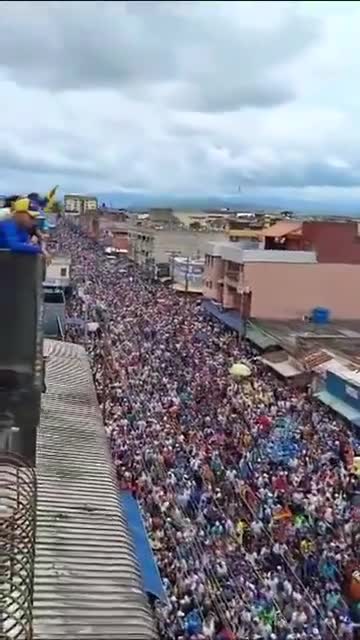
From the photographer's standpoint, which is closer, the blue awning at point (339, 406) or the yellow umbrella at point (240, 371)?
the blue awning at point (339, 406)

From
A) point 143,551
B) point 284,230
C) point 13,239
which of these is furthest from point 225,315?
point 13,239

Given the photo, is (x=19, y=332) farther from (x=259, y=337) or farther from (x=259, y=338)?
(x=259, y=337)

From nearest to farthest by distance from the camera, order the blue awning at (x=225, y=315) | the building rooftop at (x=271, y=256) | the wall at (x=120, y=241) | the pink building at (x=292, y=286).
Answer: the blue awning at (x=225, y=315)
the pink building at (x=292, y=286)
the building rooftop at (x=271, y=256)
the wall at (x=120, y=241)

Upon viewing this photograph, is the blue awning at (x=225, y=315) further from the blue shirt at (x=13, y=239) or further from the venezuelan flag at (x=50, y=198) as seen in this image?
the blue shirt at (x=13, y=239)

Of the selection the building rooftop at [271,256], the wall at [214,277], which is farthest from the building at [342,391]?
the wall at [214,277]

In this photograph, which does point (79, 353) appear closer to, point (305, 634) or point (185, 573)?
point (185, 573)

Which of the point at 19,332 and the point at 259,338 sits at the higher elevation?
the point at 19,332

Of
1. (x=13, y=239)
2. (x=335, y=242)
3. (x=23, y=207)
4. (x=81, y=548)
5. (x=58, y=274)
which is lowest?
(x=58, y=274)
